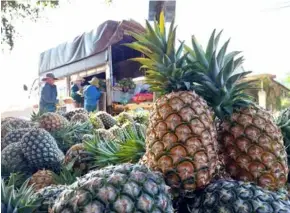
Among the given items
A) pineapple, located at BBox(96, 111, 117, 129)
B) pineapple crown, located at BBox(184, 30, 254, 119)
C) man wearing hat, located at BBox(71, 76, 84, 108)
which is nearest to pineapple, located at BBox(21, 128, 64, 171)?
pineapple crown, located at BBox(184, 30, 254, 119)

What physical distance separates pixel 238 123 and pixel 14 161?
4.65 feet

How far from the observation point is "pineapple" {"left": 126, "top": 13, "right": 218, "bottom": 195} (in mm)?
1361

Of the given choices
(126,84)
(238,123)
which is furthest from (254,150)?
(126,84)

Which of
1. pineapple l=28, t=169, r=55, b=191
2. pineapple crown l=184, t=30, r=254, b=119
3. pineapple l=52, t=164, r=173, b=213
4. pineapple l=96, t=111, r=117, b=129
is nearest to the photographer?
pineapple l=52, t=164, r=173, b=213

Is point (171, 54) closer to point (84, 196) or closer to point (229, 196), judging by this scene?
point (229, 196)

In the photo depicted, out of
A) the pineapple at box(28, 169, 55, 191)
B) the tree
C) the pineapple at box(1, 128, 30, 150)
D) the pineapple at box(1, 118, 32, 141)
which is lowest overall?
the pineapple at box(28, 169, 55, 191)

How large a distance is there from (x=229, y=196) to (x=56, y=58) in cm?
984

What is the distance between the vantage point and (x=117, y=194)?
1.07 metres

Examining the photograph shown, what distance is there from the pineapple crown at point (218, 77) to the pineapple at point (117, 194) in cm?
60

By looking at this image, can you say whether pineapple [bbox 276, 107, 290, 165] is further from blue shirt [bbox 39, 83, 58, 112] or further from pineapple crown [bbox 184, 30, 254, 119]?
blue shirt [bbox 39, 83, 58, 112]

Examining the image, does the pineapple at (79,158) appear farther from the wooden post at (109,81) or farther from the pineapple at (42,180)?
the wooden post at (109,81)

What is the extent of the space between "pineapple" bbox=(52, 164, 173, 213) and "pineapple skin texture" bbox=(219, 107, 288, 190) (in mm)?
470

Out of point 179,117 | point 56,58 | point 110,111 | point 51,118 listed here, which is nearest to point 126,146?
point 179,117

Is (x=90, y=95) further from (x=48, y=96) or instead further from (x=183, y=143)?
(x=183, y=143)
